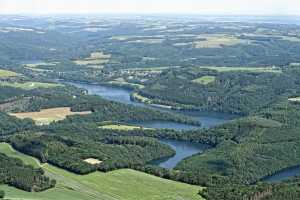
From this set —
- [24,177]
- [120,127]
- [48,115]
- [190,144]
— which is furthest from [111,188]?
[48,115]

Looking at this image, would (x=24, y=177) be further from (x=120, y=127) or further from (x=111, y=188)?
(x=120, y=127)

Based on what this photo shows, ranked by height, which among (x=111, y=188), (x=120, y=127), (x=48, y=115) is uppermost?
(x=111, y=188)

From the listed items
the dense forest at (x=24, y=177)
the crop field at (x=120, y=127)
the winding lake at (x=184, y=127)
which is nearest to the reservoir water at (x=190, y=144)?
the winding lake at (x=184, y=127)

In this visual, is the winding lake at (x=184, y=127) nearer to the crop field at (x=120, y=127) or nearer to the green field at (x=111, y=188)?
the crop field at (x=120, y=127)

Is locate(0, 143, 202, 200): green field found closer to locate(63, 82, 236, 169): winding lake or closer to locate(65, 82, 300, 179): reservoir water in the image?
locate(63, 82, 236, 169): winding lake

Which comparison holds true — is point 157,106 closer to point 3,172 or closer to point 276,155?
point 276,155

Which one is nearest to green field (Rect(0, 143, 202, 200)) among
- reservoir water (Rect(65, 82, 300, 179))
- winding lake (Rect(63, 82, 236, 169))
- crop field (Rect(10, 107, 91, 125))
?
winding lake (Rect(63, 82, 236, 169))

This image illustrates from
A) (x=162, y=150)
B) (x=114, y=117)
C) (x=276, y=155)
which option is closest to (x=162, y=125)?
(x=114, y=117)
